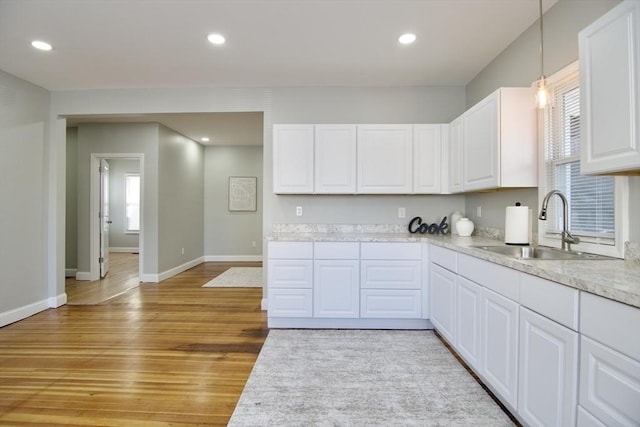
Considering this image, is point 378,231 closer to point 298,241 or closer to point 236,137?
point 298,241

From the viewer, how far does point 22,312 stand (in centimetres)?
342

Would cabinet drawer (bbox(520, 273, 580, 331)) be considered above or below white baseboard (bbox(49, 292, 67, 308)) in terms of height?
above

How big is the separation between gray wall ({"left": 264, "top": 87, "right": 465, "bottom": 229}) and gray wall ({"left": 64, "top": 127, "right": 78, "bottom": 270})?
4.19 metres

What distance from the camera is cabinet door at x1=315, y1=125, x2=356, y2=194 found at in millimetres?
3285

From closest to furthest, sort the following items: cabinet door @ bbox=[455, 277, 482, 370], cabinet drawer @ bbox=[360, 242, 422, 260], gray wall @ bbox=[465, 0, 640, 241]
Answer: gray wall @ bbox=[465, 0, 640, 241] < cabinet door @ bbox=[455, 277, 482, 370] < cabinet drawer @ bbox=[360, 242, 422, 260]

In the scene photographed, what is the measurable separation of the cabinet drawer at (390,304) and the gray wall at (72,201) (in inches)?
209

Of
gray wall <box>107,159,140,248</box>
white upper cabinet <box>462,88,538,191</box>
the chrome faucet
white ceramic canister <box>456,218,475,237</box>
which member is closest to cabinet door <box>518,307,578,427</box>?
the chrome faucet

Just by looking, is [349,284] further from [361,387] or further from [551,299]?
[551,299]

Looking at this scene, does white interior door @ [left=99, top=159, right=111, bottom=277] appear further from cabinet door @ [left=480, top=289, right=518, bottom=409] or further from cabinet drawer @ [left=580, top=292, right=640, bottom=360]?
cabinet drawer @ [left=580, top=292, right=640, bottom=360]

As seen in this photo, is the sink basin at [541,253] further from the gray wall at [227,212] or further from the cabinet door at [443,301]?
the gray wall at [227,212]

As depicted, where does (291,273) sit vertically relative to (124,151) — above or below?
below

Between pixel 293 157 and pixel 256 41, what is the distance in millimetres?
1116

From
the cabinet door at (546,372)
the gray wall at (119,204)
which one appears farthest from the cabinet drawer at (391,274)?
the gray wall at (119,204)

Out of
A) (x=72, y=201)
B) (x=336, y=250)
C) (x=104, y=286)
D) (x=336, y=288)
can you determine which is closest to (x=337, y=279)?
(x=336, y=288)
